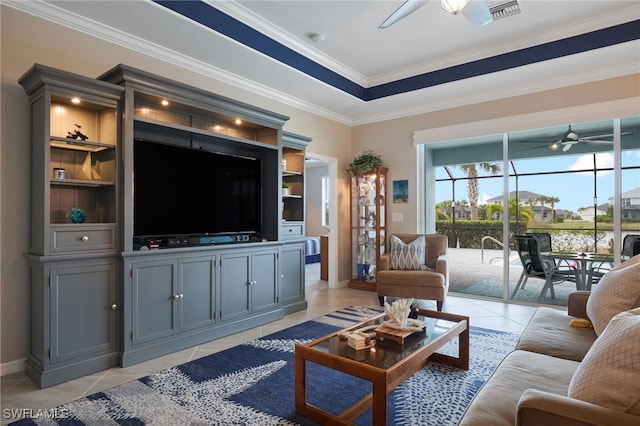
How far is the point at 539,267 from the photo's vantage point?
480 cm

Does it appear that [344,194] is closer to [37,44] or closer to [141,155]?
[141,155]

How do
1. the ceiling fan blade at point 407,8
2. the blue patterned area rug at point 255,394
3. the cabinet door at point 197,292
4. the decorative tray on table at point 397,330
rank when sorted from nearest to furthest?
→ 1. the blue patterned area rug at point 255,394
2. the decorative tray on table at point 397,330
3. the ceiling fan blade at point 407,8
4. the cabinet door at point 197,292

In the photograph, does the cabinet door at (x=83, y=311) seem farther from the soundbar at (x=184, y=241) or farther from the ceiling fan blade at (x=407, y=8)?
the ceiling fan blade at (x=407, y=8)

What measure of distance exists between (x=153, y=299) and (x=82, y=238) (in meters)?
0.74

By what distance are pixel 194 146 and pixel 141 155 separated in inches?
29.9

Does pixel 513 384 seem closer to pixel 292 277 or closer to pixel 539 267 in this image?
pixel 292 277

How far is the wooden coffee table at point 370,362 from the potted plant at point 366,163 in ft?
11.4

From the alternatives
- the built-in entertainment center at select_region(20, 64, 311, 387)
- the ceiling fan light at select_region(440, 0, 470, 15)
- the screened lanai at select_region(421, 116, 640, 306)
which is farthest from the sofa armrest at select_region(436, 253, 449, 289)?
the ceiling fan light at select_region(440, 0, 470, 15)

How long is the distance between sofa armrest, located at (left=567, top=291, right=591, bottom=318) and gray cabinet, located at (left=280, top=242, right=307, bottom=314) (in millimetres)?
2853

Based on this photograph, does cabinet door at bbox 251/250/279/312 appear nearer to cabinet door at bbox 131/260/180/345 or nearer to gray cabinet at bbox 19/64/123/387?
cabinet door at bbox 131/260/180/345

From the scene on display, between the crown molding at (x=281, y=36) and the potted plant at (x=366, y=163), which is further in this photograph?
the potted plant at (x=366, y=163)

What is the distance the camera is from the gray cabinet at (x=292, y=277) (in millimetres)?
4449

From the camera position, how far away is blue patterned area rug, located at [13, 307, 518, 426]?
2.14 meters

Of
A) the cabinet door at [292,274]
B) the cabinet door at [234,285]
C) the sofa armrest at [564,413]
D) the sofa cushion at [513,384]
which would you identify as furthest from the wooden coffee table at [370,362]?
the cabinet door at [292,274]
